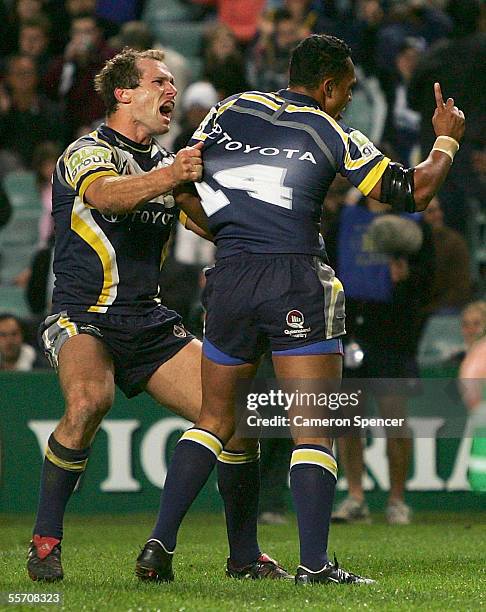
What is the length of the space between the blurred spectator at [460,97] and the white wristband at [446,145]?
631cm

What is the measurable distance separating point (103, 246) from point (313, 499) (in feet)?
4.88

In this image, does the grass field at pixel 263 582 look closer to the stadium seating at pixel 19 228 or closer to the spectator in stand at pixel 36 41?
the stadium seating at pixel 19 228

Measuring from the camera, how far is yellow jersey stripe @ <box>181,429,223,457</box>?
5621mm

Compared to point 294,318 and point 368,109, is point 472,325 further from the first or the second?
point 294,318

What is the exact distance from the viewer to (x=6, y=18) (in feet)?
47.1

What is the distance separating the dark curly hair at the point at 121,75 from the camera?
20.6ft

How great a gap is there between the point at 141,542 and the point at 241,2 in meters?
7.63

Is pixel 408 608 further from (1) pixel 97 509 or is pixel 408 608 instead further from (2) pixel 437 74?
(2) pixel 437 74

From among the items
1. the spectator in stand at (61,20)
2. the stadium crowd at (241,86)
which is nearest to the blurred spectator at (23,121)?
the stadium crowd at (241,86)

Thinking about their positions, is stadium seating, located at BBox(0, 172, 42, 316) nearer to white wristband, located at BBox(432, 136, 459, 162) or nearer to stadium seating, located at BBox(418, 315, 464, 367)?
stadium seating, located at BBox(418, 315, 464, 367)

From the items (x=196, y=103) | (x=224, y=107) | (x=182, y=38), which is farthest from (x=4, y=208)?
(x=224, y=107)

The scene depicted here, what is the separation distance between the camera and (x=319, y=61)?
566 centimetres

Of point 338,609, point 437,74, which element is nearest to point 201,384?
point 338,609

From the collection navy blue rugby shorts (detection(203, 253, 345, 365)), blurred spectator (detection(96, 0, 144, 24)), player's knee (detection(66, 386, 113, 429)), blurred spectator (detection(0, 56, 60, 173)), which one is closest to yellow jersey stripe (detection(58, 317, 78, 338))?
player's knee (detection(66, 386, 113, 429))
